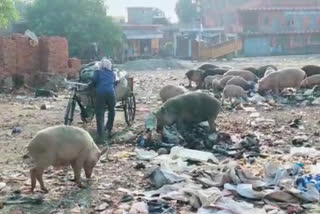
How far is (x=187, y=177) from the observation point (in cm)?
761

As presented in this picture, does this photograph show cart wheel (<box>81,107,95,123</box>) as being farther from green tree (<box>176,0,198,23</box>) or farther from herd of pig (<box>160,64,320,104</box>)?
green tree (<box>176,0,198,23</box>)

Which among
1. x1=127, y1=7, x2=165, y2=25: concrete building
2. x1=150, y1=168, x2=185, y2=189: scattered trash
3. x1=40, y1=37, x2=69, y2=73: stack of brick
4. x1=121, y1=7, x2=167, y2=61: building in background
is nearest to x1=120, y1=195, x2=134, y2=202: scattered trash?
x1=150, y1=168, x2=185, y2=189: scattered trash

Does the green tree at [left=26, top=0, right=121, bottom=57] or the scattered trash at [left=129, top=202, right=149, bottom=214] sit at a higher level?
the green tree at [left=26, top=0, right=121, bottom=57]

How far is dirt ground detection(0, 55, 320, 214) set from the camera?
6941 millimetres

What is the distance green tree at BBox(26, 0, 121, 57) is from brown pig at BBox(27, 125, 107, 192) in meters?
29.8

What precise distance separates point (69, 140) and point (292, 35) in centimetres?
4857

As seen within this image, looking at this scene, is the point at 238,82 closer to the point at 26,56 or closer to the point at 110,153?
the point at 26,56

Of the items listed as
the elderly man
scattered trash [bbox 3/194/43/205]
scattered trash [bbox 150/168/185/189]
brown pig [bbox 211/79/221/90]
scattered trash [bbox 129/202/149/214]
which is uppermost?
the elderly man

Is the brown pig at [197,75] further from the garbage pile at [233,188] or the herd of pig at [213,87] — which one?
the garbage pile at [233,188]

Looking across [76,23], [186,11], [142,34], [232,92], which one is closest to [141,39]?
[142,34]

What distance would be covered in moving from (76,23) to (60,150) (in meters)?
31.9

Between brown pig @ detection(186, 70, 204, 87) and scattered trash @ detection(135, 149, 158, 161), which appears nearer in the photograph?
scattered trash @ detection(135, 149, 158, 161)

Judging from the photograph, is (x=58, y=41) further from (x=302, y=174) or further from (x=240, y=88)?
(x=302, y=174)

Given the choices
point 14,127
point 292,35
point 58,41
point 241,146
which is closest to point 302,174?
point 241,146
